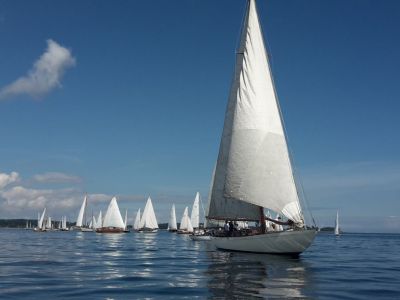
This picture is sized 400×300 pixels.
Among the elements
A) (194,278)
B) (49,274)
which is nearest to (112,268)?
(49,274)

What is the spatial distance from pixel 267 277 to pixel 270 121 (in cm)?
1868

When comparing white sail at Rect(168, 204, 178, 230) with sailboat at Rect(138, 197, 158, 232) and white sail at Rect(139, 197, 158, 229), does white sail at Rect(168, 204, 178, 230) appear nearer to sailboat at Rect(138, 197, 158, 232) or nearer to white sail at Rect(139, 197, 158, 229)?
sailboat at Rect(138, 197, 158, 232)

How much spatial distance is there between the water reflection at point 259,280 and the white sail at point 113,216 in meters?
107

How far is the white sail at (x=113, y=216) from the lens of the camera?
134m

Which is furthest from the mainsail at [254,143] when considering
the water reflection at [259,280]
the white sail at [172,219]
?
the white sail at [172,219]

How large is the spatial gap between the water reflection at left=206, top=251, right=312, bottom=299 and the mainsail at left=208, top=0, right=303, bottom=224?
6965 mm

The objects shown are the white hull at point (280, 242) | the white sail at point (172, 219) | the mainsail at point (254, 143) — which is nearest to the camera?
the white hull at point (280, 242)

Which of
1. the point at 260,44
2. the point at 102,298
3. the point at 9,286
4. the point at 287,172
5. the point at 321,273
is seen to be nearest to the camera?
the point at 102,298

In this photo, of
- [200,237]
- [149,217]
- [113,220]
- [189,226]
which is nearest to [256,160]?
[200,237]

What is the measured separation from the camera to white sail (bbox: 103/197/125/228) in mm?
134250

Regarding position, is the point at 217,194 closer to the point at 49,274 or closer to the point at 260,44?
the point at 260,44

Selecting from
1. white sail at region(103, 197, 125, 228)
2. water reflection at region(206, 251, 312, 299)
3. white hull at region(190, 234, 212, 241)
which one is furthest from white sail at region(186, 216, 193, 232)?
water reflection at region(206, 251, 312, 299)

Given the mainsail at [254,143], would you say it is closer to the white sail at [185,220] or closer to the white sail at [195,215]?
the white sail at [195,215]

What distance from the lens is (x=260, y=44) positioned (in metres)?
41.7
